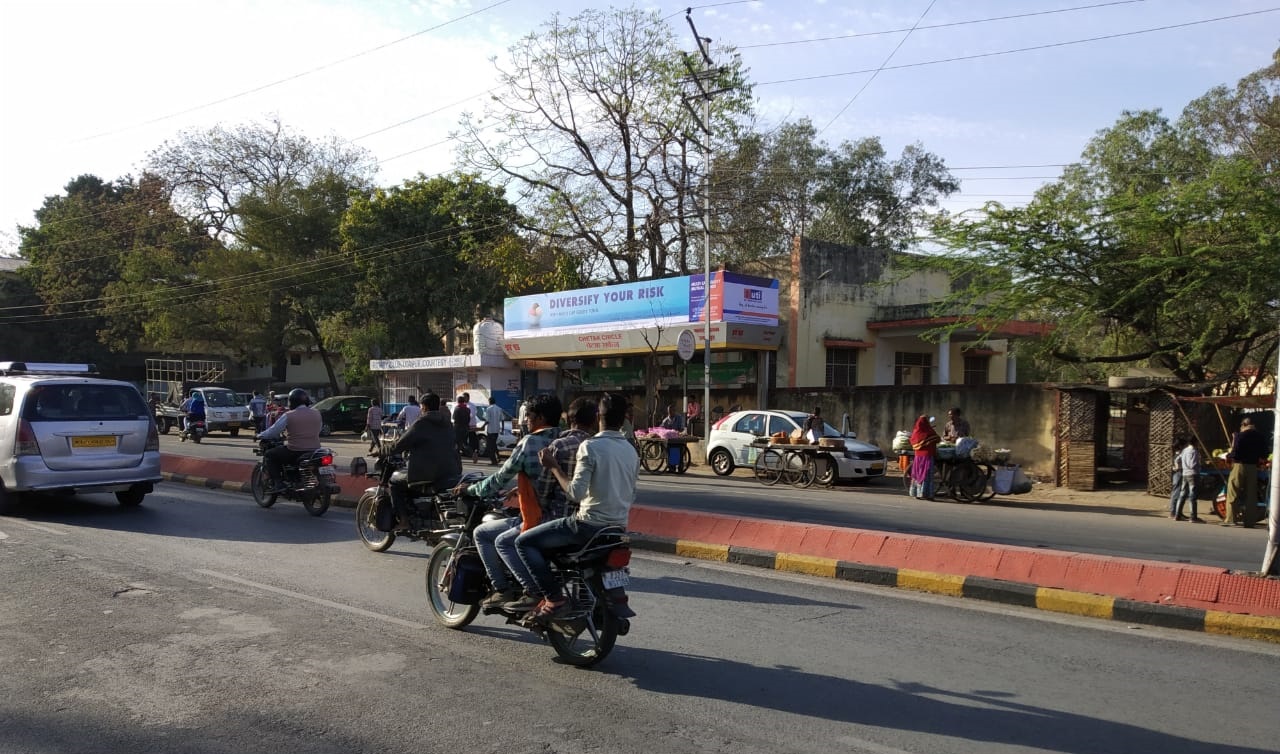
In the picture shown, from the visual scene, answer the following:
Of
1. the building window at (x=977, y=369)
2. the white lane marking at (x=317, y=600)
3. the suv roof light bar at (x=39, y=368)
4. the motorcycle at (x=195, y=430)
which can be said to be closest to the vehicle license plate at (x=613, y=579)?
the white lane marking at (x=317, y=600)

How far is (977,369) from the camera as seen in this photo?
108 feet

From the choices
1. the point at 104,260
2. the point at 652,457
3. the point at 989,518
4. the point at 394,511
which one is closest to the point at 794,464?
the point at 652,457

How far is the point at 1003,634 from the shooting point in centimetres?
685

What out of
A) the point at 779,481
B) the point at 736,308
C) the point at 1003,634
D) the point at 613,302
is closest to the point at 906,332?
the point at 736,308

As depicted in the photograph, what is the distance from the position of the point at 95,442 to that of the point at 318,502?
289 centimetres

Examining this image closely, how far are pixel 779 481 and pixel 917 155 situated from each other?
28273mm

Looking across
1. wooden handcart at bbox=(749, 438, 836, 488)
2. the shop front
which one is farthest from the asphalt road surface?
the shop front

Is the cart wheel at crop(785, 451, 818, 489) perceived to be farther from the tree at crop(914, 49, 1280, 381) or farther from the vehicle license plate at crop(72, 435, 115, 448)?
the vehicle license plate at crop(72, 435, 115, 448)

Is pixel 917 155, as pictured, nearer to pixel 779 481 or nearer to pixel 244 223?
pixel 779 481

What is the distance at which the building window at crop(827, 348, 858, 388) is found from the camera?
28.3m

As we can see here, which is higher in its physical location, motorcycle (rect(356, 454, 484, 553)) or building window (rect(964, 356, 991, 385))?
building window (rect(964, 356, 991, 385))

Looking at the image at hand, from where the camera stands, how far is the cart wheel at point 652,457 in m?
21.9

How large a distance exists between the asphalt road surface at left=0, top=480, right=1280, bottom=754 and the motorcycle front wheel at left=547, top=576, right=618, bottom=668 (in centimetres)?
13

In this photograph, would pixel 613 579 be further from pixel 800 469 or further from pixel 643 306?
pixel 643 306
